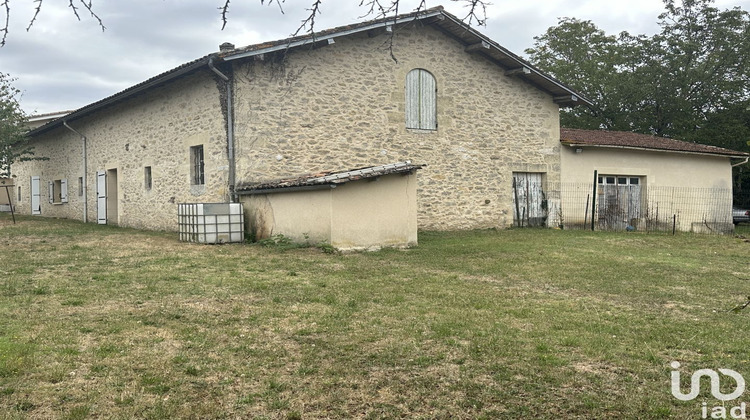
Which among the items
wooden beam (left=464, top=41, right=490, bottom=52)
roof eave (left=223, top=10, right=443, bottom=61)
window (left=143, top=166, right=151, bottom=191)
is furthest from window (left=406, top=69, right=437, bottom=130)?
window (left=143, top=166, right=151, bottom=191)

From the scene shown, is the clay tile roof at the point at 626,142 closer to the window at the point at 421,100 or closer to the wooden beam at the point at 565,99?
the wooden beam at the point at 565,99

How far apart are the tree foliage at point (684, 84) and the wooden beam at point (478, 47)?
44.8 ft

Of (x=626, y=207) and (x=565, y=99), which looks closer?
(x=565, y=99)

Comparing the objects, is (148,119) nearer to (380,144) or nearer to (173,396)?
(380,144)

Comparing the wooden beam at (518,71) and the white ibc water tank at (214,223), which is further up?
the wooden beam at (518,71)

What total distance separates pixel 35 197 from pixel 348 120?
18.3m

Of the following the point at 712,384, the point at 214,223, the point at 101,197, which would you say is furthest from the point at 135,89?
the point at 712,384

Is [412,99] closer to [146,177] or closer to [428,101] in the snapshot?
[428,101]

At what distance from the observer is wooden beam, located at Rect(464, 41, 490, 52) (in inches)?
612

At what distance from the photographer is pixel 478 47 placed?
15.8m

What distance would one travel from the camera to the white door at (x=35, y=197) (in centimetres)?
2598

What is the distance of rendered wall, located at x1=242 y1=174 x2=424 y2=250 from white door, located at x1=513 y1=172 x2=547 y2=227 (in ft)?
19.4

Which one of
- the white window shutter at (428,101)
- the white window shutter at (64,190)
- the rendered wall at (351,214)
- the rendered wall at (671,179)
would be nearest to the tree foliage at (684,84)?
the rendered wall at (671,179)

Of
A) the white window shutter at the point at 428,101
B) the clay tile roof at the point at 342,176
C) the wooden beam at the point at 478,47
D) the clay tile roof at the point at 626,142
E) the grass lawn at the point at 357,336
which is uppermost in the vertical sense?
the wooden beam at the point at 478,47
